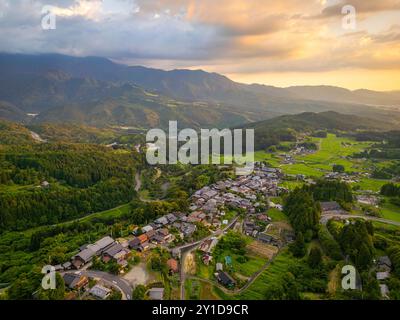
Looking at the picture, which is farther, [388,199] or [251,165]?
[251,165]

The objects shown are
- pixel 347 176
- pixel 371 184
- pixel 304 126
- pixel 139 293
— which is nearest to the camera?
pixel 139 293

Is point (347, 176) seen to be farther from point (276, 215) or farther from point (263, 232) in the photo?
point (263, 232)

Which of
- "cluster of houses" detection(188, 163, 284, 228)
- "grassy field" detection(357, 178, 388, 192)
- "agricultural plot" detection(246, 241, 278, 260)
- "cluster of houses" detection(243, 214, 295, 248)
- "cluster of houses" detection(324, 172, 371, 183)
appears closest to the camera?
"agricultural plot" detection(246, 241, 278, 260)

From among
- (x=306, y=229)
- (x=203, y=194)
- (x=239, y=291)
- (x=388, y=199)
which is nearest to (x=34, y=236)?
(x=203, y=194)

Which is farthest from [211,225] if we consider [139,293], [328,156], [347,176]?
[328,156]

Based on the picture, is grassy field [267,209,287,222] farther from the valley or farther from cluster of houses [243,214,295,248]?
cluster of houses [243,214,295,248]

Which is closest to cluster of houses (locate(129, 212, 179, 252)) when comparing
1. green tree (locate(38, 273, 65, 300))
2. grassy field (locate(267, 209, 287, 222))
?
green tree (locate(38, 273, 65, 300))
